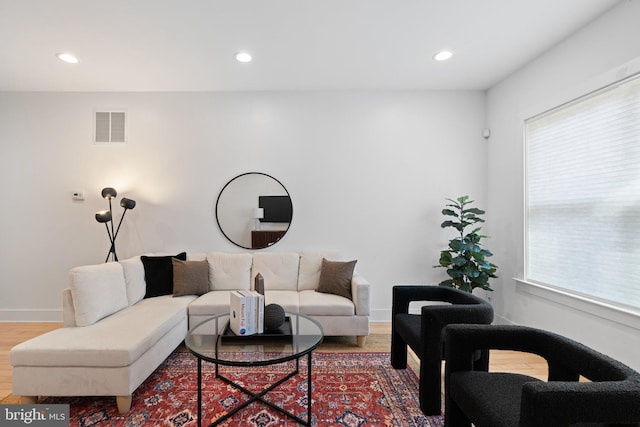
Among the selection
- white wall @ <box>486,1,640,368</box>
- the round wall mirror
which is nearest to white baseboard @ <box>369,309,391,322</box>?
white wall @ <box>486,1,640,368</box>

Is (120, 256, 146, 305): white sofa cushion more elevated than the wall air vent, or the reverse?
the wall air vent

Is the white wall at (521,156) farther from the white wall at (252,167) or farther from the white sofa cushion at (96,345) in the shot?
the white sofa cushion at (96,345)

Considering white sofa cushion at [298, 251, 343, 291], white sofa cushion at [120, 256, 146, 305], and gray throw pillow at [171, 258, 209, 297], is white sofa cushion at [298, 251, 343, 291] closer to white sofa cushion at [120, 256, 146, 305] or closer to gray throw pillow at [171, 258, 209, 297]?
gray throw pillow at [171, 258, 209, 297]

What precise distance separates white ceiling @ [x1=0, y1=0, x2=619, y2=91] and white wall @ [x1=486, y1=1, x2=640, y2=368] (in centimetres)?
15

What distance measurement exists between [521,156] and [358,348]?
8.62 ft

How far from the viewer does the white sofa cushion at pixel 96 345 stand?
6.31 ft

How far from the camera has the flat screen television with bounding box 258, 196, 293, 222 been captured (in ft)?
12.4

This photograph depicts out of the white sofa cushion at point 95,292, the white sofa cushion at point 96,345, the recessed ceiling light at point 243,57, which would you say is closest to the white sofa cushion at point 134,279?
the white sofa cushion at point 95,292

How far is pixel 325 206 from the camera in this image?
12.5 feet

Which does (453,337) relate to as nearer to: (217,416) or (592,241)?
(217,416)

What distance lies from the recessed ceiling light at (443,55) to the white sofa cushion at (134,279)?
364cm

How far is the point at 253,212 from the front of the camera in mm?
3795

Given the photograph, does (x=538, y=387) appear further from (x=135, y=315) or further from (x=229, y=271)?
(x=229, y=271)

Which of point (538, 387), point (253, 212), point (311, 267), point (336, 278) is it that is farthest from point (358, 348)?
point (538, 387)
